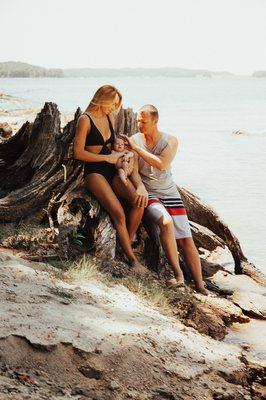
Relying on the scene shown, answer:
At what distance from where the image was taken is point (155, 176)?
741cm

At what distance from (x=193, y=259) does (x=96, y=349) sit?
3057 mm

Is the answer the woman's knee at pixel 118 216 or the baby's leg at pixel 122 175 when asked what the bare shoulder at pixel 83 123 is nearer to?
the baby's leg at pixel 122 175

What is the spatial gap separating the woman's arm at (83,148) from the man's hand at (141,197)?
0.42 m

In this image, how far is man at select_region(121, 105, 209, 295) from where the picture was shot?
716cm

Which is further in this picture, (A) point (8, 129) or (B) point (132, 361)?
(A) point (8, 129)

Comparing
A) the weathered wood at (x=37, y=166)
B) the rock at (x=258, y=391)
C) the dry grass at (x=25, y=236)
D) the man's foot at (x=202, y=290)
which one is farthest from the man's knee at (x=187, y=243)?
the rock at (x=258, y=391)

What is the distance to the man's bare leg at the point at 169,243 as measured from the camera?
7.14 metres

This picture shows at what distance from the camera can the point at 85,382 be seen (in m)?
4.48

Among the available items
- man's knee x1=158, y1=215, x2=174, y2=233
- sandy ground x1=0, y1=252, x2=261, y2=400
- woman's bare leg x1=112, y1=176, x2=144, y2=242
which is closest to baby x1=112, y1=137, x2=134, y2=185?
woman's bare leg x1=112, y1=176, x2=144, y2=242

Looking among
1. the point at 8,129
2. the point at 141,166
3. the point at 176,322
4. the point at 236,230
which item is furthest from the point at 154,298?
the point at 8,129

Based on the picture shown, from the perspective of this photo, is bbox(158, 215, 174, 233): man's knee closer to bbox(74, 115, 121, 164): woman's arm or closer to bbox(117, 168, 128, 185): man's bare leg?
bbox(117, 168, 128, 185): man's bare leg

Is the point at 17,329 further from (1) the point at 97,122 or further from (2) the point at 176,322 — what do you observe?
(1) the point at 97,122

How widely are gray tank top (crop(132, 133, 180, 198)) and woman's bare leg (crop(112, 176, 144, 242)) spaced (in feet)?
1.08

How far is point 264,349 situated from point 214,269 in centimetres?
240
